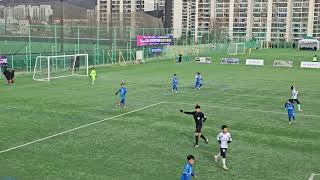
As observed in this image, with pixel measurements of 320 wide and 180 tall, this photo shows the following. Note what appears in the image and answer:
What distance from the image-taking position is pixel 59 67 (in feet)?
170

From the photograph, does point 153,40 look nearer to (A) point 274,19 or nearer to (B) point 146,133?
(B) point 146,133

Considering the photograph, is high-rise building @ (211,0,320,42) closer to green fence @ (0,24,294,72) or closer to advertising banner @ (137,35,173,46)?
green fence @ (0,24,294,72)

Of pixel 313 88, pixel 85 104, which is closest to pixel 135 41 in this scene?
pixel 313 88

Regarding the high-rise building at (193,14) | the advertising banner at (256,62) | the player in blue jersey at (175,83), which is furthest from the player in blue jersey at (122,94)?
the high-rise building at (193,14)

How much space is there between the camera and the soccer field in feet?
50.0

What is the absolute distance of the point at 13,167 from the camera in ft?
49.8

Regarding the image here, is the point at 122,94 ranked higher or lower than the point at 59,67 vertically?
lower

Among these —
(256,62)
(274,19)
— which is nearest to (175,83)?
(256,62)

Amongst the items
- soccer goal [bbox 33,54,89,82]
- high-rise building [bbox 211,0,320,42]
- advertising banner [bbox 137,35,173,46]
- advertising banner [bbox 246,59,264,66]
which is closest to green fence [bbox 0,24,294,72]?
advertising banner [bbox 137,35,173,46]

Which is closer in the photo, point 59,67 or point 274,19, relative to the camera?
point 59,67

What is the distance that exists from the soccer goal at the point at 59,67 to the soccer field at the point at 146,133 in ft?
28.9

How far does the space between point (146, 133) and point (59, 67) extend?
3354 cm

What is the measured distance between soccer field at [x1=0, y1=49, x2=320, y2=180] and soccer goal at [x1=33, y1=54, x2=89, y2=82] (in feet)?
28.9

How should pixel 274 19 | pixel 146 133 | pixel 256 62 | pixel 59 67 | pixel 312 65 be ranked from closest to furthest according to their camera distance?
1. pixel 146 133
2. pixel 59 67
3. pixel 312 65
4. pixel 256 62
5. pixel 274 19
